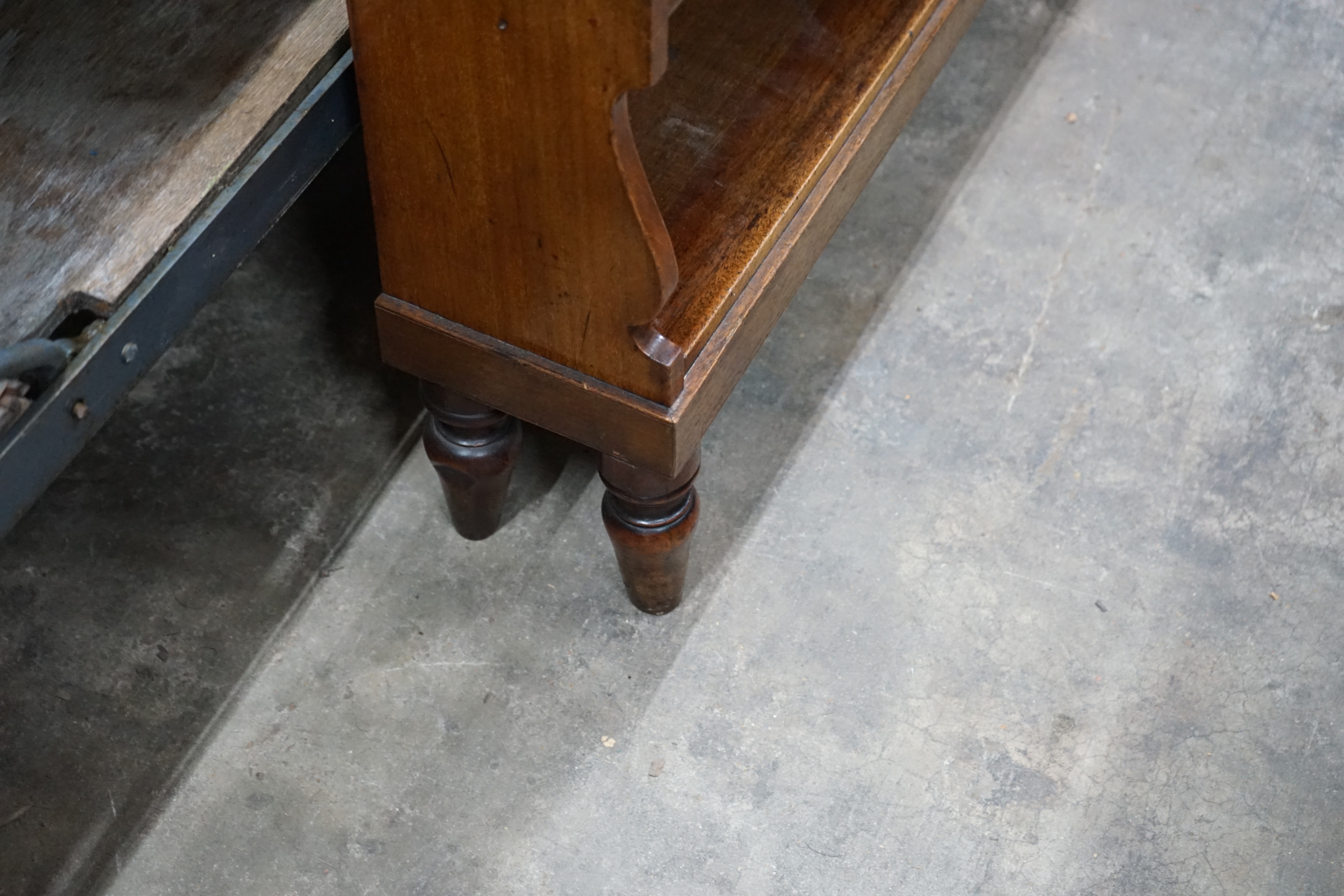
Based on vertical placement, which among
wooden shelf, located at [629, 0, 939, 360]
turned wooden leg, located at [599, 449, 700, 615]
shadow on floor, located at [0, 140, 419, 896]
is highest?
wooden shelf, located at [629, 0, 939, 360]

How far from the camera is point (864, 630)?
1.81m

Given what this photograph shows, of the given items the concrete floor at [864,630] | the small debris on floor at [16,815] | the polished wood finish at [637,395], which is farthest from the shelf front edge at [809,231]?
the small debris on floor at [16,815]

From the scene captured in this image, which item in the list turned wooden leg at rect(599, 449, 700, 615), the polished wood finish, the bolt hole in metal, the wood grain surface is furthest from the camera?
turned wooden leg at rect(599, 449, 700, 615)

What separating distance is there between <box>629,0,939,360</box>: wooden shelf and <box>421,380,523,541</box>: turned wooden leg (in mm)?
314

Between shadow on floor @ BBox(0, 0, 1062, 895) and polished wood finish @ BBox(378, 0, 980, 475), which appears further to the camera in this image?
shadow on floor @ BBox(0, 0, 1062, 895)

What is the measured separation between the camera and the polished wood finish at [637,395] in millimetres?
1435

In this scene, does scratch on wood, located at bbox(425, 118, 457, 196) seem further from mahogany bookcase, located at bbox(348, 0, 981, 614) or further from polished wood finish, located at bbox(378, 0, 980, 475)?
polished wood finish, located at bbox(378, 0, 980, 475)

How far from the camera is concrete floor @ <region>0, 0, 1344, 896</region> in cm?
164

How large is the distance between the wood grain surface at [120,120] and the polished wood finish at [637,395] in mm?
247

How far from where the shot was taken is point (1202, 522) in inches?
76.1

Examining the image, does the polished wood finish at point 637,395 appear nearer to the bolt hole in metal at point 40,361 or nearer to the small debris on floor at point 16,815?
the bolt hole in metal at point 40,361

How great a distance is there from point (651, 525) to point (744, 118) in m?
0.46

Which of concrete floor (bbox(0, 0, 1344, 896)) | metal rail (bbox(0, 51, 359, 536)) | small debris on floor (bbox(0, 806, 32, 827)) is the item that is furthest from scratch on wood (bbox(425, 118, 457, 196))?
small debris on floor (bbox(0, 806, 32, 827))

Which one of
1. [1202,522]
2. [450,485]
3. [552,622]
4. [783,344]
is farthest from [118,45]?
[1202,522]
